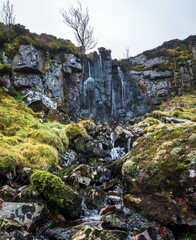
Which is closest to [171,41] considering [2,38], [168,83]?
[168,83]

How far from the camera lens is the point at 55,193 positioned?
288cm

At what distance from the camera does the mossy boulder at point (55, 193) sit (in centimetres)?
286

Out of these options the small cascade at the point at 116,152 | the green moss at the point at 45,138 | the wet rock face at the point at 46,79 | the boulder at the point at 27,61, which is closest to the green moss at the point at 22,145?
the green moss at the point at 45,138

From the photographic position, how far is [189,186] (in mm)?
2492

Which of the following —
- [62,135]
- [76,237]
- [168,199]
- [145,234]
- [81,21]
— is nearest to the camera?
[76,237]

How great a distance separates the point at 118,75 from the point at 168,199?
83.4 ft

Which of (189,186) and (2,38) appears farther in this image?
(2,38)

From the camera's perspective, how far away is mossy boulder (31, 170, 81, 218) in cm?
286

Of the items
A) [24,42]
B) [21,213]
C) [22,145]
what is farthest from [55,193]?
[24,42]

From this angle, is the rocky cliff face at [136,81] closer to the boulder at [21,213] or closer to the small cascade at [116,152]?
the small cascade at [116,152]

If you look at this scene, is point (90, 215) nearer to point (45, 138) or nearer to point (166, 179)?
point (166, 179)

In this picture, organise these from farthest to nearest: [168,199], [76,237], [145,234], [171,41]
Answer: [171,41]
[168,199]
[145,234]
[76,237]

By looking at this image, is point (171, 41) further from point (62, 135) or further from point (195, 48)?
point (62, 135)

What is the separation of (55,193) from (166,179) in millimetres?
2225
